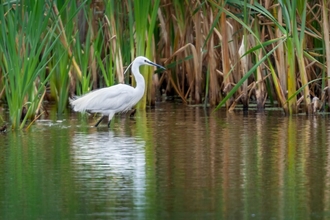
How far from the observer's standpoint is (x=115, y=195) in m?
6.05

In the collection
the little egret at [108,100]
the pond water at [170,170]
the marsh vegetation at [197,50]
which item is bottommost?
the pond water at [170,170]

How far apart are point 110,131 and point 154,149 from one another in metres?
2.07

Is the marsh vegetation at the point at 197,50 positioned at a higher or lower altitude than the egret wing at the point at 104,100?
higher

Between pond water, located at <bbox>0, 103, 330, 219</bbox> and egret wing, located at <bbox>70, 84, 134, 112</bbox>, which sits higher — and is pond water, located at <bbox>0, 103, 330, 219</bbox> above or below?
below

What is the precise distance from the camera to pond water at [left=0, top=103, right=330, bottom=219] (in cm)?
557

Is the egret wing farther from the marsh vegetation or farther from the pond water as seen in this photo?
the marsh vegetation

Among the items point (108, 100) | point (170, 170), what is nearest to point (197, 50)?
point (108, 100)

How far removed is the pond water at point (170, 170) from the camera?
5566mm

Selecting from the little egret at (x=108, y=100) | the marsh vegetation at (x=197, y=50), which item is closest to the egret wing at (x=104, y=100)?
the little egret at (x=108, y=100)

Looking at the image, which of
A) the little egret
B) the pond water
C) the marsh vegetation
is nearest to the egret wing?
the little egret

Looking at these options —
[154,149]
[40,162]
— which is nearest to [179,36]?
[154,149]

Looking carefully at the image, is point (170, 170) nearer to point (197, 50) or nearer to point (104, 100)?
point (104, 100)

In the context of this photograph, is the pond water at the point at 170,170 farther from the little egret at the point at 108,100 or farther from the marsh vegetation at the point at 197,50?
the marsh vegetation at the point at 197,50

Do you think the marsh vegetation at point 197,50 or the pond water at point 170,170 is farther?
the marsh vegetation at point 197,50
